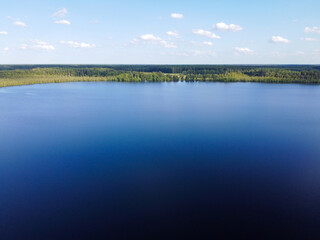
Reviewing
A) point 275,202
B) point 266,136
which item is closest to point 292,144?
point 266,136

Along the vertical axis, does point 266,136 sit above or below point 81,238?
above

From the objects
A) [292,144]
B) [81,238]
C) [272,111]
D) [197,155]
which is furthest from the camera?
[272,111]

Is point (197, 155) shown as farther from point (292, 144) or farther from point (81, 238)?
point (81, 238)

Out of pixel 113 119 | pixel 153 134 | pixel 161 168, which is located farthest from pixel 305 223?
pixel 113 119

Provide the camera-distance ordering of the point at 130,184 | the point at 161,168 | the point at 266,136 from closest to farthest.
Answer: the point at 130,184 → the point at 161,168 → the point at 266,136

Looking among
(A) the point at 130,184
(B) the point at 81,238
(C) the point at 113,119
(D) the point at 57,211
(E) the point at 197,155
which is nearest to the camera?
(B) the point at 81,238

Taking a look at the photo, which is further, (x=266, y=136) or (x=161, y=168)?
(x=266, y=136)

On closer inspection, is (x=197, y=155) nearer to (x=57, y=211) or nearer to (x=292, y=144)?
(x=292, y=144)
